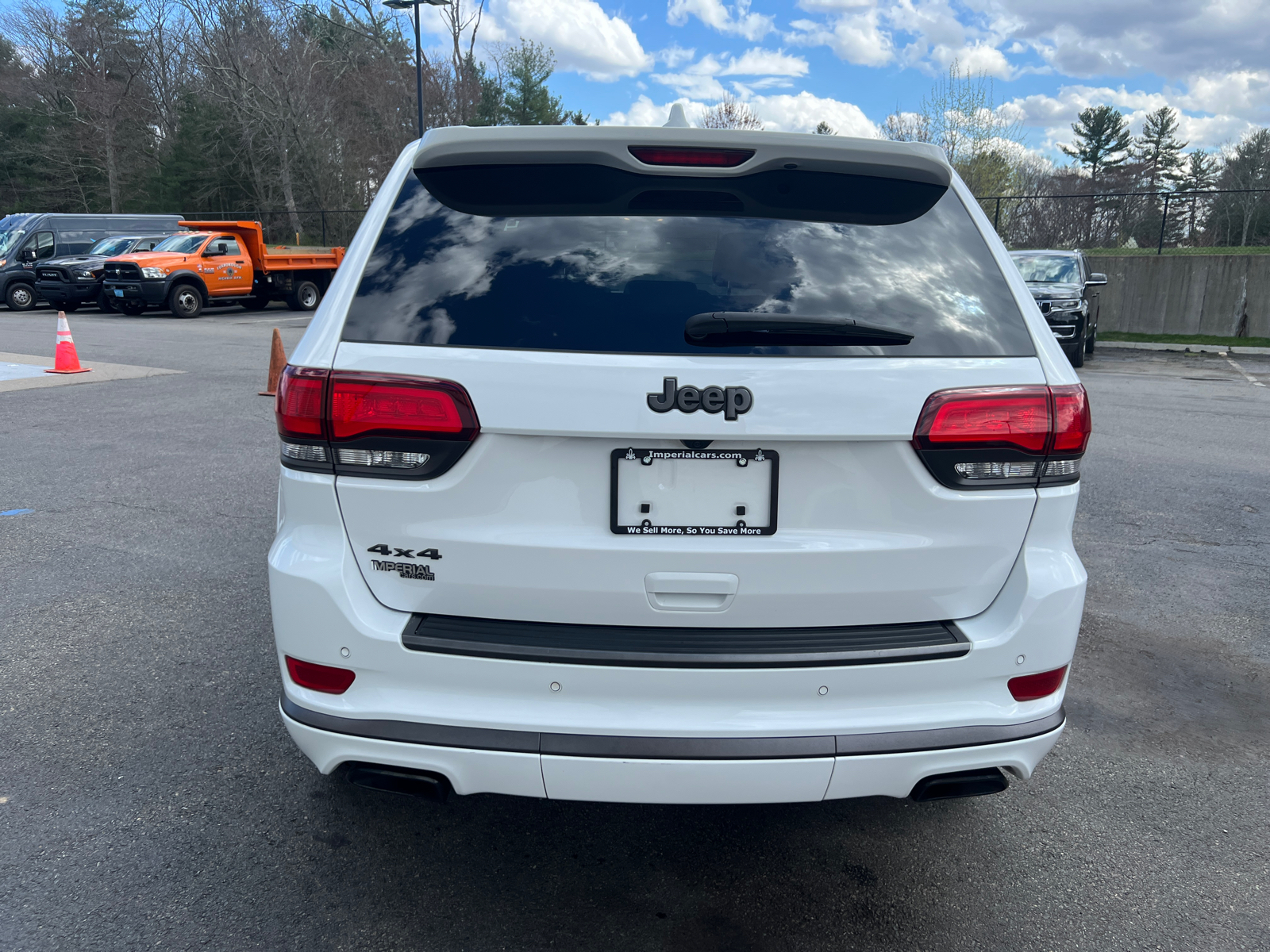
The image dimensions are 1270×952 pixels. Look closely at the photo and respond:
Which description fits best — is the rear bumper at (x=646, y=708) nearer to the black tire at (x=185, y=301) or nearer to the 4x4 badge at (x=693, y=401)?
the 4x4 badge at (x=693, y=401)

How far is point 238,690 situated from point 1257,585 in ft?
16.6

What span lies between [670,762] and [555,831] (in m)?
0.93

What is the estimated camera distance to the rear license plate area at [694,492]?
2133mm

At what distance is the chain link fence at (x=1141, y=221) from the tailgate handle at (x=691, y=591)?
22.3 metres

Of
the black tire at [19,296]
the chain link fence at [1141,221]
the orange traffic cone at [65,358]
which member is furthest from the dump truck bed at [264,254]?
the chain link fence at [1141,221]

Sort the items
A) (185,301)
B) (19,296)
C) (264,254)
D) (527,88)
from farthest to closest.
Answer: (527,88) → (19,296) → (264,254) → (185,301)

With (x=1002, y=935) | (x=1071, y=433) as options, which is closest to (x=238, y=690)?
(x=1002, y=935)

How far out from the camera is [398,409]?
2.15 m

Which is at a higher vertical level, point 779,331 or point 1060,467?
point 779,331

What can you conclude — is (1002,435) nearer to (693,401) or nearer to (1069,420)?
(1069,420)

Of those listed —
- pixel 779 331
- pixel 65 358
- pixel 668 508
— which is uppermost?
pixel 779 331

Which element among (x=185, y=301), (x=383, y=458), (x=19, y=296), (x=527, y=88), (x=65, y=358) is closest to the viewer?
(x=383, y=458)

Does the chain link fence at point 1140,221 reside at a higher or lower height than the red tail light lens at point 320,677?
higher

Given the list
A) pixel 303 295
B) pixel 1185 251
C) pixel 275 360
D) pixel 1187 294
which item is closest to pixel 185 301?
pixel 303 295
